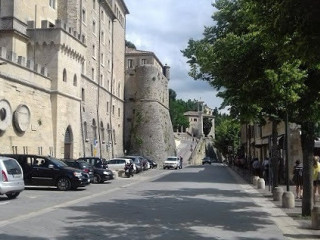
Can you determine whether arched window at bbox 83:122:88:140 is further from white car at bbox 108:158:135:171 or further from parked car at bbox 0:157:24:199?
parked car at bbox 0:157:24:199

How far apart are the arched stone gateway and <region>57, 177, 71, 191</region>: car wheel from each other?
1869 centimetres

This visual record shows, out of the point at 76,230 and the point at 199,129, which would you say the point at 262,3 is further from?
the point at 199,129

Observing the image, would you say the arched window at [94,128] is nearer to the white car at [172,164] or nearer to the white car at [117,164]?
the white car at [172,164]

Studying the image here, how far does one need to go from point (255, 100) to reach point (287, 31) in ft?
19.0

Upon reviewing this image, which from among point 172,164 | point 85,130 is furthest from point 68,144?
point 172,164

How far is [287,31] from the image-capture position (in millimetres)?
7586

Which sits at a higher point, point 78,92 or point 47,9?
point 47,9

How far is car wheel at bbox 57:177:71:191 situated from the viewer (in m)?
21.9

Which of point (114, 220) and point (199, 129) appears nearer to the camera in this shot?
point (114, 220)

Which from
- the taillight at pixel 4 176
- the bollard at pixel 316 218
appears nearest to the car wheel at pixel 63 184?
the taillight at pixel 4 176

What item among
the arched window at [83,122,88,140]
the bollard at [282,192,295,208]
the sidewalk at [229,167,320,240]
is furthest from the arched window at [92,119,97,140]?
the bollard at [282,192,295,208]

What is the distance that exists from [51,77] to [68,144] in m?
6.03

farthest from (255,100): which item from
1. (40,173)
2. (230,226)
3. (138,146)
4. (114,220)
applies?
(138,146)

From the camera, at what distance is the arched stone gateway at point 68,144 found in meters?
40.6
